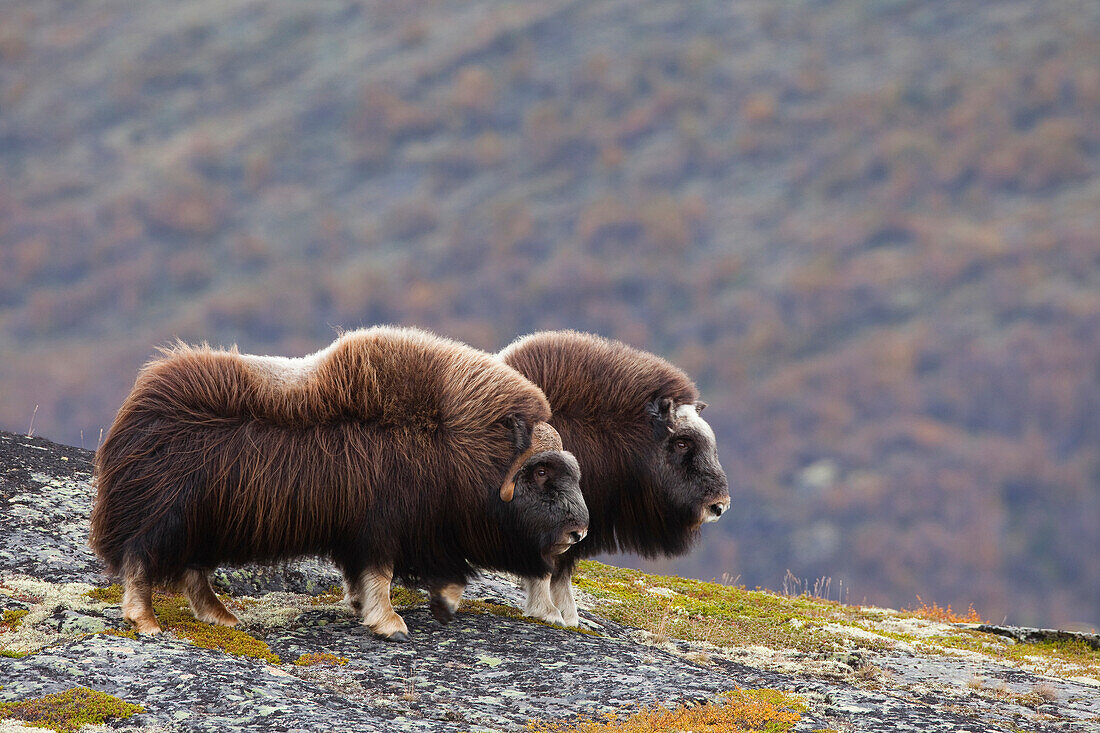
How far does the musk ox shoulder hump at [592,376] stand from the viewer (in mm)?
6227

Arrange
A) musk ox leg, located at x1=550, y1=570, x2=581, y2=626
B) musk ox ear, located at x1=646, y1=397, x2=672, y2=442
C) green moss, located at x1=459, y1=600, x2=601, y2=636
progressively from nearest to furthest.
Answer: green moss, located at x1=459, y1=600, x2=601, y2=636 < musk ox leg, located at x1=550, y1=570, x2=581, y2=626 < musk ox ear, located at x1=646, y1=397, x2=672, y2=442

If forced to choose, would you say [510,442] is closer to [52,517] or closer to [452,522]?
[452,522]

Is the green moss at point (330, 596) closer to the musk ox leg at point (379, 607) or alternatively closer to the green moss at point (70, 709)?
the musk ox leg at point (379, 607)

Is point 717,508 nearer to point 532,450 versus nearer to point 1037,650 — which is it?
point 532,450

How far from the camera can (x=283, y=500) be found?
506 cm

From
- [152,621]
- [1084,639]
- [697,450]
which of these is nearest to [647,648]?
[697,450]

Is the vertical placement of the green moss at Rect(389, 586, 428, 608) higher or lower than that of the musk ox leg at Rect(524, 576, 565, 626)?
lower

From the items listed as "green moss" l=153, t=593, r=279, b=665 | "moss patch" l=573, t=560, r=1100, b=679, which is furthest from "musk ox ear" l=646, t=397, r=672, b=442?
"green moss" l=153, t=593, r=279, b=665

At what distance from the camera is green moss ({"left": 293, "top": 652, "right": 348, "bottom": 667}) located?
4.65 m

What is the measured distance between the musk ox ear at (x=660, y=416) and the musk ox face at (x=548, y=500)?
100 centimetres

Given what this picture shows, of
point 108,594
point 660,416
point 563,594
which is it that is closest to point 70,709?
point 108,594

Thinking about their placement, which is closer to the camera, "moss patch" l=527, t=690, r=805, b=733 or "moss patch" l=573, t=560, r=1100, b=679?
"moss patch" l=527, t=690, r=805, b=733

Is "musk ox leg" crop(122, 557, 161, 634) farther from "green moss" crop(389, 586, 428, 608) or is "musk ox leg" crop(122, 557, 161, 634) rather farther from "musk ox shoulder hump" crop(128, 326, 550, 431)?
"green moss" crop(389, 586, 428, 608)

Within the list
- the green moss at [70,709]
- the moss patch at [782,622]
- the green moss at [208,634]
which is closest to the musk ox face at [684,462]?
the moss patch at [782,622]
